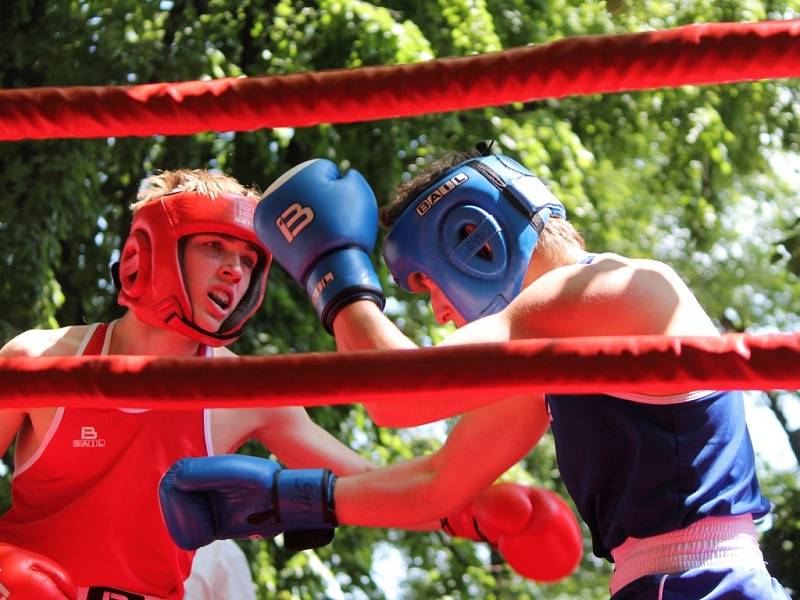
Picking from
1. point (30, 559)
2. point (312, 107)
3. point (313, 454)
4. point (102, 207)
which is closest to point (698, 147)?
point (102, 207)

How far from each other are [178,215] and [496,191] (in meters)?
0.88

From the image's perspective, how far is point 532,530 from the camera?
2258mm

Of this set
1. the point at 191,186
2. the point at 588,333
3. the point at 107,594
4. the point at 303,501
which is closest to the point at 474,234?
the point at 588,333

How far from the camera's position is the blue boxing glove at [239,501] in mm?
2189

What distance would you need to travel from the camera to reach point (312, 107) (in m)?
1.52

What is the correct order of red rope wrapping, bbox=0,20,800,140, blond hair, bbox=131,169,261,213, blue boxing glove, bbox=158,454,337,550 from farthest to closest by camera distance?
1. blond hair, bbox=131,169,261,213
2. blue boxing glove, bbox=158,454,337,550
3. red rope wrapping, bbox=0,20,800,140

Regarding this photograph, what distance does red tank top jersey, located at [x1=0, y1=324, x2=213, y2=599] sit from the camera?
254 cm

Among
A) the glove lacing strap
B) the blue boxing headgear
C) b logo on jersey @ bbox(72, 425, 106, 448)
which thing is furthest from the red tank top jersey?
the blue boxing headgear

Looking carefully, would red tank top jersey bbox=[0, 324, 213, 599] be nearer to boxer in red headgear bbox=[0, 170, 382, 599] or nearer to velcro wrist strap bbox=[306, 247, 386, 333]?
boxer in red headgear bbox=[0, 170, 382, 599]

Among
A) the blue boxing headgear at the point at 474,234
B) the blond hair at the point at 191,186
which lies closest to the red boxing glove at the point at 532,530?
the blue boxing headgear at the point at 474,234

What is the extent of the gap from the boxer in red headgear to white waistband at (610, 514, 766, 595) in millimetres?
1000

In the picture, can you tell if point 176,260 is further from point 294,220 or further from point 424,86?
point 424,86

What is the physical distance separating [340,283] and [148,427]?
3.22 ft

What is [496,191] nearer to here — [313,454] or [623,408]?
[623,408]
